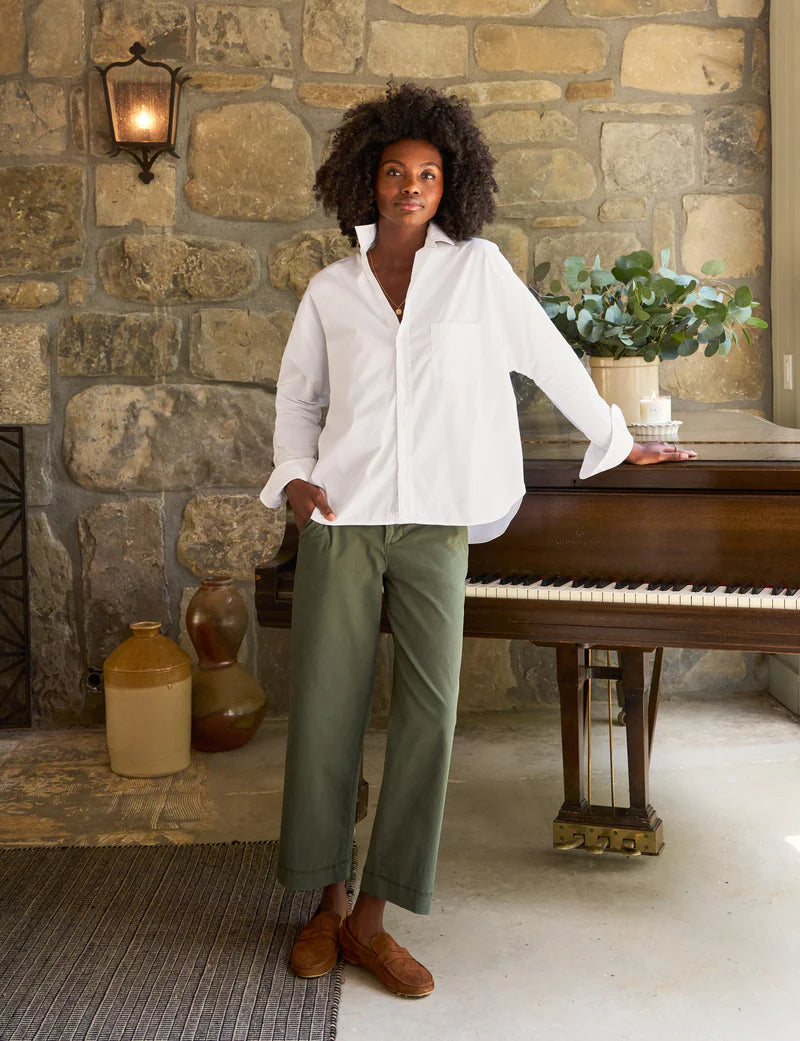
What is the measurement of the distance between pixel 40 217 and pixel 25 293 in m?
0.24

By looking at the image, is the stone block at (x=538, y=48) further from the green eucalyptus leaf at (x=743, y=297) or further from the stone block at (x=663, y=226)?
the green eucalyptus leaf at (x=743, y=297)

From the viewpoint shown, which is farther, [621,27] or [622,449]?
[621,27]

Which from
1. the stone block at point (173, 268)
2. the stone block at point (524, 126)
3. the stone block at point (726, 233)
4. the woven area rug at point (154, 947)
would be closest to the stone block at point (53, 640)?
the stone block at point (173, 268)

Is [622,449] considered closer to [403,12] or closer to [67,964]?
[67,964]

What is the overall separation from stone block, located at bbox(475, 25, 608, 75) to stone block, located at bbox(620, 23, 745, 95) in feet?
0.35

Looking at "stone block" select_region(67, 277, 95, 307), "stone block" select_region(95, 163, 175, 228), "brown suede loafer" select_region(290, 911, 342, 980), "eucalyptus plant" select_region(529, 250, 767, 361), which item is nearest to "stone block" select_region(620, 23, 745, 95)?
"eucalyptus plant" select_region(529, 250, 767, 361)

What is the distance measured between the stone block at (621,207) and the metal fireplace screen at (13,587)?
2021 mm

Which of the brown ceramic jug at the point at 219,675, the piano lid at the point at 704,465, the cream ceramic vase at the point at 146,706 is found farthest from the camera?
the brown ceramic jug at the point at 219,675

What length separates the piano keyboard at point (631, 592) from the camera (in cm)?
215

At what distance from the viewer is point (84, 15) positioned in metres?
3.49

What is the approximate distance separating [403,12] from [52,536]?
2029 mm

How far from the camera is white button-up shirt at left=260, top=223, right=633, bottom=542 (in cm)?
201

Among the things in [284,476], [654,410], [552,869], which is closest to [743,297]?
[654,410]

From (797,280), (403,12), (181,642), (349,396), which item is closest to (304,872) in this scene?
(349,396)
